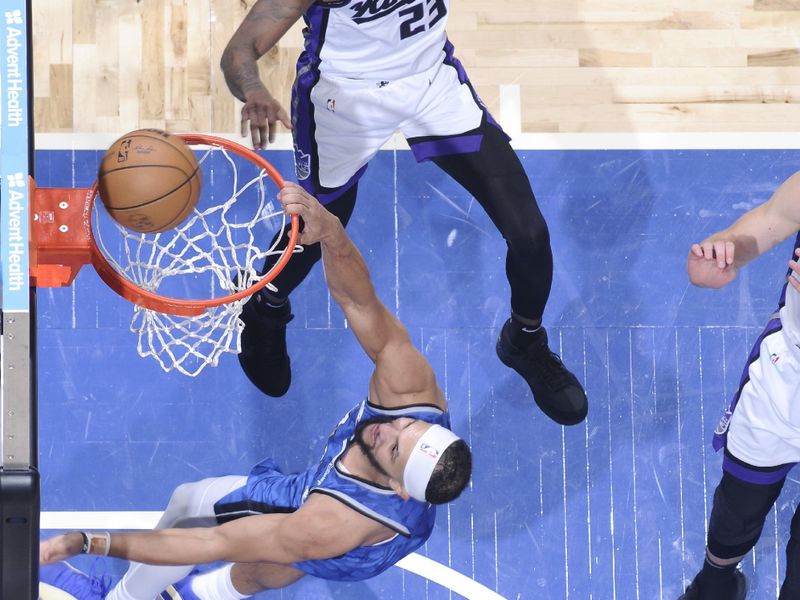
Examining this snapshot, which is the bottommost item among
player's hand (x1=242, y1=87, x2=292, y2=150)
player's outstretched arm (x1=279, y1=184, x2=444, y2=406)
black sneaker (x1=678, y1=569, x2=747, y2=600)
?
black sneaker (x1=678, y1=569, x2=747, y2=600)

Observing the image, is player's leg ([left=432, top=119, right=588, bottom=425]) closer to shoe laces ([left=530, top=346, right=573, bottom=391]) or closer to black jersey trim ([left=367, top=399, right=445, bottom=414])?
shoe laces ([left=530, top=346, right=573, bottom=391])

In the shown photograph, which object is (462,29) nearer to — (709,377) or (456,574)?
(709,377)

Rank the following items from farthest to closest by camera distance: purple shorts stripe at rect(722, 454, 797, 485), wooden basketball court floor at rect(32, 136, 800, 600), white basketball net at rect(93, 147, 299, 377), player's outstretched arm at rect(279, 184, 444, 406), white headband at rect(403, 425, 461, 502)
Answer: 1. wooden basketball court floor at rect(32, 136, 800, 600)
2. white basketball net at rect(93, 147, 299, 377)
3. purple shorts stripe at rect(722, 454, 797, 485)
4. player's outstretched arm at rect(279, 184, 444, 406)
5. white headband at rect(403, 425, 461, 502)

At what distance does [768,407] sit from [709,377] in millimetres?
979

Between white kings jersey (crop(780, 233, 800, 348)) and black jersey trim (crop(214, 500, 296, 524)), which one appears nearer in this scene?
white kings jersey (crop(780, 233, 800, 348))

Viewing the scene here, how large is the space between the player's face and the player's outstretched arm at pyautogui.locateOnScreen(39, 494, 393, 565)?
239 mm

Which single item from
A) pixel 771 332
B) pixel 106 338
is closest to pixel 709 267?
pixel 771 332

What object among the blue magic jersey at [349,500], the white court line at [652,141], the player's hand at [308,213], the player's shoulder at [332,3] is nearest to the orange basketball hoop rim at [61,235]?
the player's hand at [308,213]

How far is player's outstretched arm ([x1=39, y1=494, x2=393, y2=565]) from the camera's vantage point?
4137 millimetres

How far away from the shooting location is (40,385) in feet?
17.1

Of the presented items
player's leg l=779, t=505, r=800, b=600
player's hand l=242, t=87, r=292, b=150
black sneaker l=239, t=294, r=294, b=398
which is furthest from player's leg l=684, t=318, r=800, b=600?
player's hand l=242, t=87, r=292, b=150

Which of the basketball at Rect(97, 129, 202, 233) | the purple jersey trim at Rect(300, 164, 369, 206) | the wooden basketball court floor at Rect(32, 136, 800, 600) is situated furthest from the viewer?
the wooden basketball court floor at Rect(32, 136, 800, 600)

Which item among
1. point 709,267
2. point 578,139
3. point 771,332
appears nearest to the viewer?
point 709,267

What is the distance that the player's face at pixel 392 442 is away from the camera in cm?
421
